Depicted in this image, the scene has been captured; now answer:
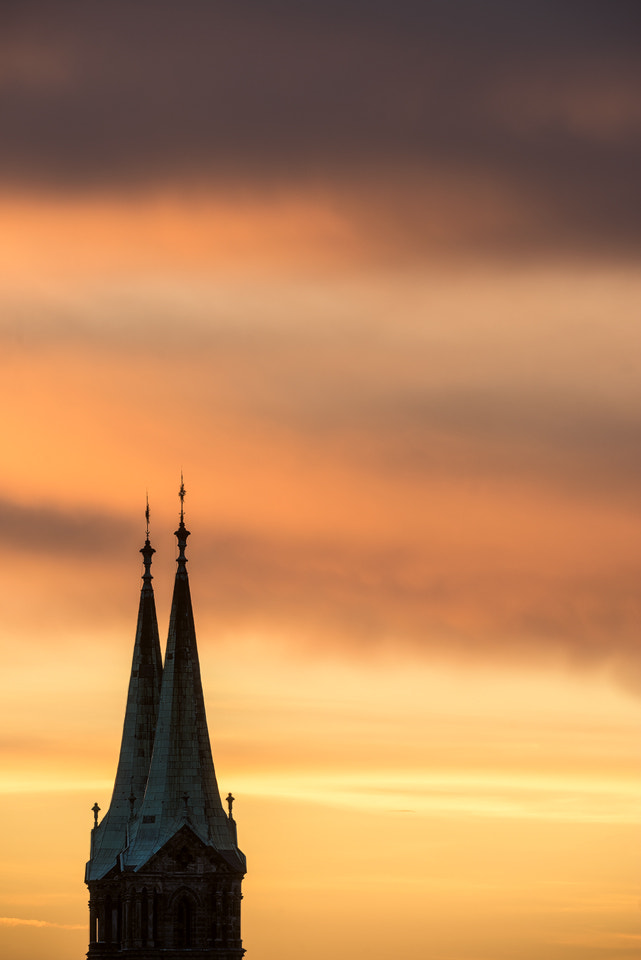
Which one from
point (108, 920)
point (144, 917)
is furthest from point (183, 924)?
point (108, 920)

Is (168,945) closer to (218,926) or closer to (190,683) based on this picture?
(218,926)

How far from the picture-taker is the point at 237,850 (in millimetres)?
172625

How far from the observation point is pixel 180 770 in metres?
170

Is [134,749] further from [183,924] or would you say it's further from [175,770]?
[183,924]

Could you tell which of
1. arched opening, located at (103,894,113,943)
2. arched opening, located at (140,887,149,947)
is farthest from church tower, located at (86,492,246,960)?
arched opening, located at (103,894,113,943)

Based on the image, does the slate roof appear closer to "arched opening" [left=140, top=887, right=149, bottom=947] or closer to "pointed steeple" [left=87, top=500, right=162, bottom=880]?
"pointed steeple" [left=87, top=500, right=162, bottom=880]

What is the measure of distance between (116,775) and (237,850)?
899cm

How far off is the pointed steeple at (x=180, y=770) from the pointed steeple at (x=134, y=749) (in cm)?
278

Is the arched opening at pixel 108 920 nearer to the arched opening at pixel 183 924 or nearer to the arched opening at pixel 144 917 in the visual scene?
the arched opening at pixel 144 917

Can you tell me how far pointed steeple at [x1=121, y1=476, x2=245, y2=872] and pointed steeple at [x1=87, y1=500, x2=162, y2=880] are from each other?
9.11ft

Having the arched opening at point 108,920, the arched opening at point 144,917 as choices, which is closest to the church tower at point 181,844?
the arched opening at point 144,917

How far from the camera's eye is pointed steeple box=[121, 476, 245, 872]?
17012cm

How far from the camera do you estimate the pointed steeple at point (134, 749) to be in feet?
574

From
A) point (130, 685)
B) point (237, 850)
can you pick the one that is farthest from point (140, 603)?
point (237, 850)
